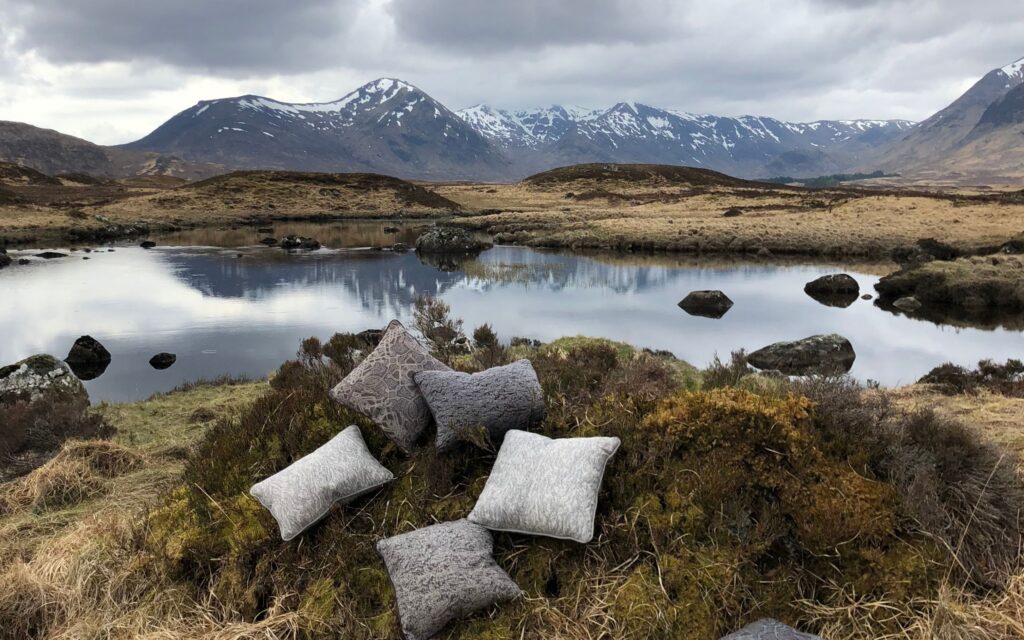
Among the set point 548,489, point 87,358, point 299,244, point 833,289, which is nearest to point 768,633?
point 548,489

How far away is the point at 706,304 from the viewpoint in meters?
24.3

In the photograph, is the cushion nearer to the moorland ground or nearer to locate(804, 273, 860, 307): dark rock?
locate(804, 273, 860, 307): dark rock

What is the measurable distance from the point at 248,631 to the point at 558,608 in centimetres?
230

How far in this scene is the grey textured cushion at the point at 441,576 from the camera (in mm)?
3930

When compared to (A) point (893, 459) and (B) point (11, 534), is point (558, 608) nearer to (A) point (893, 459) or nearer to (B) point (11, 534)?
(A) point (893, 459)

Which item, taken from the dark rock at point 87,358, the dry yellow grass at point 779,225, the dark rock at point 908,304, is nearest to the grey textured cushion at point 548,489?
the dark rock at point 87,358

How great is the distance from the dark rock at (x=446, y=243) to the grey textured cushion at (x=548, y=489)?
38957 mm

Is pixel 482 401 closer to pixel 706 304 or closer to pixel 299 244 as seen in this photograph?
pixel 706 304

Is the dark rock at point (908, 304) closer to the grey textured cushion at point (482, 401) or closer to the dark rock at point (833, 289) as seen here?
the dark rock at point (833, 289)

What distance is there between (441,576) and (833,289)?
28.7 meters

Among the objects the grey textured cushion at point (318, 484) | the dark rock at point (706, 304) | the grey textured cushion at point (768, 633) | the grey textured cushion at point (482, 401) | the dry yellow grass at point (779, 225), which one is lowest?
the dark rock at point (706, 304)

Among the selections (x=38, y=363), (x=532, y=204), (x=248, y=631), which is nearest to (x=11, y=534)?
(x=248, y=631)

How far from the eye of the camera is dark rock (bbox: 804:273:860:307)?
1055 inches

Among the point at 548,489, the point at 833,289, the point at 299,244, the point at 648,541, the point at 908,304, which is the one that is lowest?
the point at 908,304
